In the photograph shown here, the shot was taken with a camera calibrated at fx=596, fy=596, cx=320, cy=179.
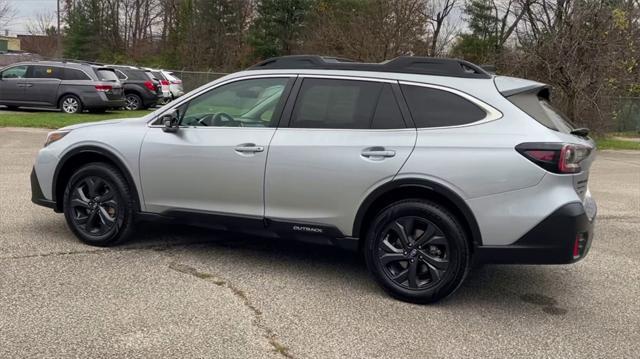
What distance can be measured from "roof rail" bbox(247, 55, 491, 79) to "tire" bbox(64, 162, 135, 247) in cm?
178

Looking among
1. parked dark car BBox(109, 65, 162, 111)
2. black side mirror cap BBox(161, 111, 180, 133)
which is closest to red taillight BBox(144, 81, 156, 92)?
parked dark car BBox(109, 65, 162, 111)

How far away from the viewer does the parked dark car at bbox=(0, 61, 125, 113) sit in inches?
728

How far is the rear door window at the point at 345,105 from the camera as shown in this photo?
445 cm

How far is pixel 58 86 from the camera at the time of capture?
18.6 meters

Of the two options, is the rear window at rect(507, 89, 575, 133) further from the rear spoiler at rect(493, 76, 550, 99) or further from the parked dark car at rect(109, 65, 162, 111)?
the parked dark car at rect(109, 65, 162, 111)

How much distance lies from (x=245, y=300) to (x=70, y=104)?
16.5 m

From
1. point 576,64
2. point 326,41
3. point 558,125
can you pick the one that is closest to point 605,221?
point 558,125

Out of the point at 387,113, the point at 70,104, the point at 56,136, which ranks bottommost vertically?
the point at 70,104

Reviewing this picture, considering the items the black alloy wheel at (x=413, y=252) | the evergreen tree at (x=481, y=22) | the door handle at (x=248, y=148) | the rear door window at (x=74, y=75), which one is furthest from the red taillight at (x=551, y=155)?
the evergreen tree at (x=481, y=22)

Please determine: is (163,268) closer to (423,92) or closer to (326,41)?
(423,92)

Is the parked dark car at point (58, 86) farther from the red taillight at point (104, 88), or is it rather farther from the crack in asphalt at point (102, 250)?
the crack in asphalt at point (102, 250)

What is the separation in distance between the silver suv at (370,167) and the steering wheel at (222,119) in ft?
0.06

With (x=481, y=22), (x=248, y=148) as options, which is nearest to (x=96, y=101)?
(x=248, y=148)

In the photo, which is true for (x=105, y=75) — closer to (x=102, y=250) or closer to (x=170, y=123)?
(x=102, y=250)
